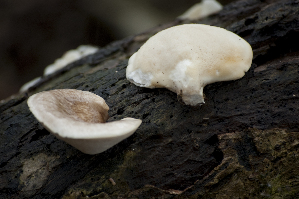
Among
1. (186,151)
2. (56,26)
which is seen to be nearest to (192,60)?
(186,151)

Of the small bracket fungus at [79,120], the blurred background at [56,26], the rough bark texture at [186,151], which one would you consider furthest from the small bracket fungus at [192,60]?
the blurred background at [56,26]

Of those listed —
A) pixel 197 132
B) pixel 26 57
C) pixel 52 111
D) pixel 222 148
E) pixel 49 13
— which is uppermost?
pixel 49 13

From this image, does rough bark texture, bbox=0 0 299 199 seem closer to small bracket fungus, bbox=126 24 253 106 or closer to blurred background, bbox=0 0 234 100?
small bracket fungus, bbox=126 24 253 106

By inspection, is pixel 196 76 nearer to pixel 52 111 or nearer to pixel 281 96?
pixel 281 96

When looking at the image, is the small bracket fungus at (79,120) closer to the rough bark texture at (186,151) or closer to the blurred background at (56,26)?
the rough bark texture at (186,151)

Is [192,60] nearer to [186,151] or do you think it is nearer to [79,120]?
[186,151]

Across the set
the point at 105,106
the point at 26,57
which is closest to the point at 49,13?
the point at 26,57

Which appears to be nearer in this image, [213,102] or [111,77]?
[213,102]
